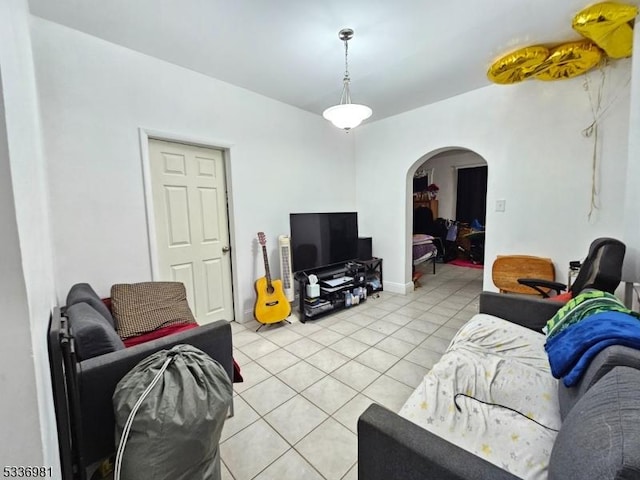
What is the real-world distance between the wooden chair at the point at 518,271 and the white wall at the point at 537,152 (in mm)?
124

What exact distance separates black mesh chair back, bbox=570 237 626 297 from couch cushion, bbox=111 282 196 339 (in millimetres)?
2848

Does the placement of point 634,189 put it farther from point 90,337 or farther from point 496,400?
point 90,337

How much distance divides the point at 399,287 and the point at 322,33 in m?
3.29

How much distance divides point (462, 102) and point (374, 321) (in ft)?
9.37

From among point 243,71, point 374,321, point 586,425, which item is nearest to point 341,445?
point 586,425

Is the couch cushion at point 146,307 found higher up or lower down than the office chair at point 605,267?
lower down

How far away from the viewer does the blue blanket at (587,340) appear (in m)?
0.94

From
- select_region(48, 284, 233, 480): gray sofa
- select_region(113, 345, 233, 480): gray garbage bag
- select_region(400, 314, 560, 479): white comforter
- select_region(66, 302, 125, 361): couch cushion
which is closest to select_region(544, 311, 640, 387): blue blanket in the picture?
select_region(400, 314, 560, 479): white comforter

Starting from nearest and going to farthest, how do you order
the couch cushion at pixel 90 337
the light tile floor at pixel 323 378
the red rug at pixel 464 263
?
the couch cushion at pixel 90 337 < the light tile floor at pixel 323 378 < the red rug at pixel 464 263

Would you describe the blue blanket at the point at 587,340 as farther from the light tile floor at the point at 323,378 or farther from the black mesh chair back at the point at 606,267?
the light tile floor at the point at 323,378

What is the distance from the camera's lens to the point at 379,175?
416 cm

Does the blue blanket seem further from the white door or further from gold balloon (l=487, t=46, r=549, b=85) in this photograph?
the white door

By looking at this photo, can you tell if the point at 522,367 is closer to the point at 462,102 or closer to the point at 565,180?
the point at 565,180

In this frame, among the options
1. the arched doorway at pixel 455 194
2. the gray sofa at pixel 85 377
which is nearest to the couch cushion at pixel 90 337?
the gray sofa at pixel 85 377
